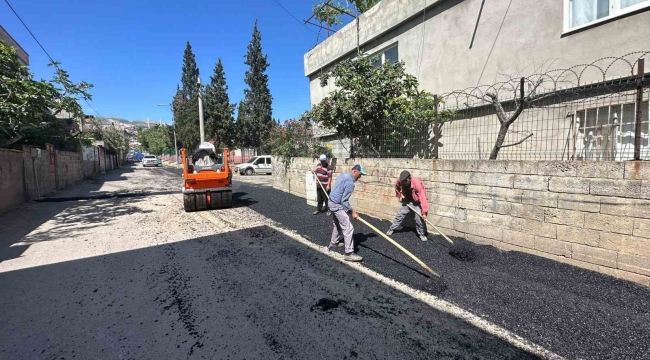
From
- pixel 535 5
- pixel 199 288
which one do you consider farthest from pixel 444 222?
pixel 535 5

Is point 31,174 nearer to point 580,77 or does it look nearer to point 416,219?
point 416,219

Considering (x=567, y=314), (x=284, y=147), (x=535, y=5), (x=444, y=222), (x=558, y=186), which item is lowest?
(x=567, y=314)

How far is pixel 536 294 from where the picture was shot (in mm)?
3484

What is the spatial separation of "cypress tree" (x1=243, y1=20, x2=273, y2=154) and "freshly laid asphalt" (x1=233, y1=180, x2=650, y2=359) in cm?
2887

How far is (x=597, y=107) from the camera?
4.71m

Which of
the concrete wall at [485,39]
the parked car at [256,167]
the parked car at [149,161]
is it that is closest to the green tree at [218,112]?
the parked car at [256,167]

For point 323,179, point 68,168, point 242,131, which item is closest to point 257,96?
point 242,131

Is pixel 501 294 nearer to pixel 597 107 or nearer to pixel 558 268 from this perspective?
pixel 558 268

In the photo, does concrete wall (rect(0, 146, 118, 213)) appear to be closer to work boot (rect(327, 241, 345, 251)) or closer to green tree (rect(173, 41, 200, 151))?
work boot (rect(327, 241, 345, 251))

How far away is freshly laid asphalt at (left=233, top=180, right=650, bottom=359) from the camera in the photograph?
2.68 meters

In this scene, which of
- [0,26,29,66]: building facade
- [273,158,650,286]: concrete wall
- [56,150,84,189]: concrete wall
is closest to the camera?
[273,158,650,286]: concrete wall

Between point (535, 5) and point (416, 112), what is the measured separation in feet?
10.1

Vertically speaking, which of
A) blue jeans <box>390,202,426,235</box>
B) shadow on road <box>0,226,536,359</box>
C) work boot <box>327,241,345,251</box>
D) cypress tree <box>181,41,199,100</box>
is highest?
cypress tree <box>181,41,199,100</box>

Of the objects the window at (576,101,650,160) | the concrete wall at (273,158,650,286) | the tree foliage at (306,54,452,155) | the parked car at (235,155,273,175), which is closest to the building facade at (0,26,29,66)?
the parked car at (235,155,273,175)
